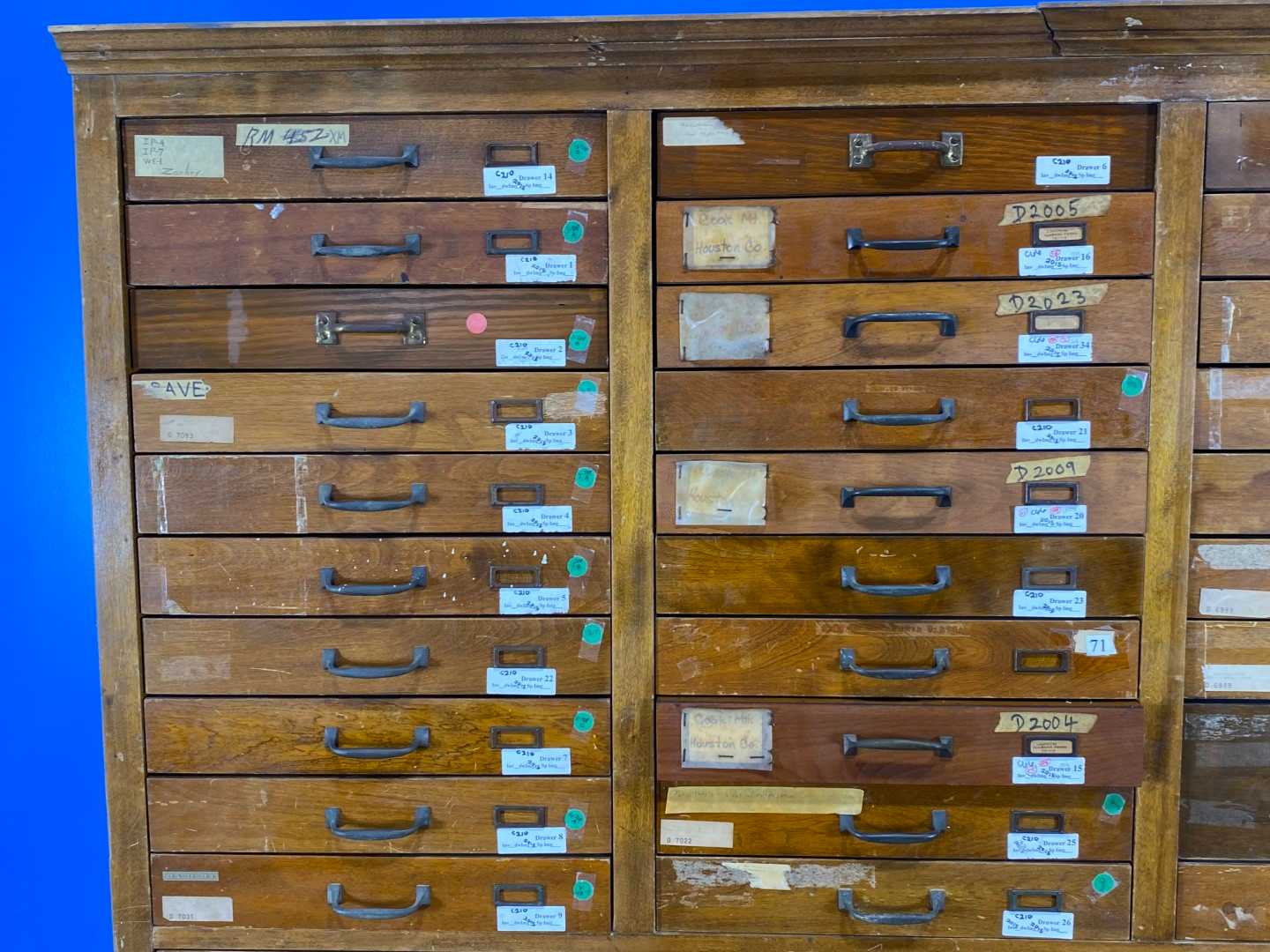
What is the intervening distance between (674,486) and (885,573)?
43cm

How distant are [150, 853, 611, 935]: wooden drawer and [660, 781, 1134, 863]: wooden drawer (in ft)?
0.74

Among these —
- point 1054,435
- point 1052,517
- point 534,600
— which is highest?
point 1054,435

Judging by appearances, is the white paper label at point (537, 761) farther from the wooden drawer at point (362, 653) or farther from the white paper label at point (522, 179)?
the white paper label at point (522, 179)

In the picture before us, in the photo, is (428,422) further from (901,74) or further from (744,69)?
(901,74)

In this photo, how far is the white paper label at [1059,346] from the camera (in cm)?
176

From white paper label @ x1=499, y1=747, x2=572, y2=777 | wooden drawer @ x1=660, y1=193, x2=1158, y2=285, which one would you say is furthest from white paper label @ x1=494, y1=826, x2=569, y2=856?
wooden drawer @ x1=660, y1=193, x2=1158, y2=285

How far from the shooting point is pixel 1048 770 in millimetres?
1817

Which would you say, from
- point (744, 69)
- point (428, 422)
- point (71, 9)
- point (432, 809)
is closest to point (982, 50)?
point (744, 69)

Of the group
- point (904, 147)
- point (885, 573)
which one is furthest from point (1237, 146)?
point (885, 573)

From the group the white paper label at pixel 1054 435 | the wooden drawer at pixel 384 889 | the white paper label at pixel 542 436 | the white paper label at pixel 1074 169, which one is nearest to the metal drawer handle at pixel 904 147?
the white paper label at pixel 1074 169

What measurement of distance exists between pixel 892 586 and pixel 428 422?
0.92 metres

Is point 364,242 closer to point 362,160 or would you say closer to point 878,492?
point 362,160

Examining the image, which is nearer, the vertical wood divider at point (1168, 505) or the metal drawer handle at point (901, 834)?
the vertical wood divider at point (1168, 505)

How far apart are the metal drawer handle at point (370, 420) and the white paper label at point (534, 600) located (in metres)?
0.37
